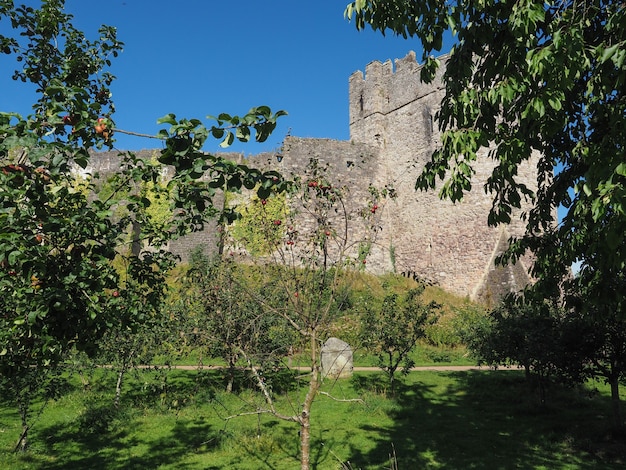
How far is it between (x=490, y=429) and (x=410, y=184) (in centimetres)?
1813

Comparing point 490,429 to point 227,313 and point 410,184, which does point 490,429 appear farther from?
point 410,184

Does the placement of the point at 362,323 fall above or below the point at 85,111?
below

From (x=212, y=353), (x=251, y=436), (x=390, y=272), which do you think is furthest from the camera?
(x=390, y=272)

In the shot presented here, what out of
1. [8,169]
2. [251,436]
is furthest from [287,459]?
[8,169]

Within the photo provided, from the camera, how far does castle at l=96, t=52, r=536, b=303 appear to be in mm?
23469

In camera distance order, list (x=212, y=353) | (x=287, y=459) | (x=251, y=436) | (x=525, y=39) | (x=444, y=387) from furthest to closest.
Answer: (x=444, y=387) → (x=212, y=353) → (x=251, y=436) → (x=287, y=459) → (x=525, y=39)

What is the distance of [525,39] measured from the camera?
4.24 meters

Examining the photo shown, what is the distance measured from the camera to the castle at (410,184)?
2347cm

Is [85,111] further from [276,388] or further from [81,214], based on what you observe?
[276,388]

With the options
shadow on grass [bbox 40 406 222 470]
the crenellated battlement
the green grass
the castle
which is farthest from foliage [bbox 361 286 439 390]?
the crenellated battlement

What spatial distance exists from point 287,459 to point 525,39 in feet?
24.6

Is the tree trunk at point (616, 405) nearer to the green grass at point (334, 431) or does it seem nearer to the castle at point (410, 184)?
the green grass at point (334, 431)

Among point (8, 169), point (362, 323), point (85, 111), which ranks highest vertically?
point (85, 111)

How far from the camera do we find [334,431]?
1001 centimetres
